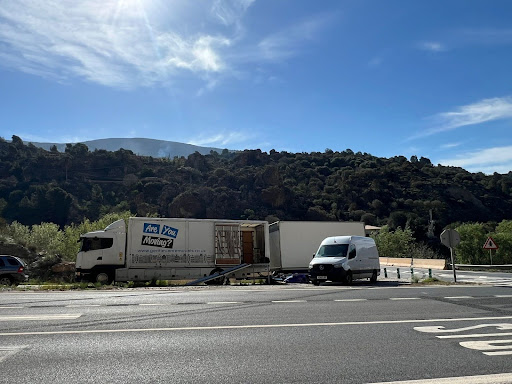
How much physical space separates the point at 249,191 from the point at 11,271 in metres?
86.8

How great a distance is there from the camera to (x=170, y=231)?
22797 mm

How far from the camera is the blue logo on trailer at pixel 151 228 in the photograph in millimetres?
22422

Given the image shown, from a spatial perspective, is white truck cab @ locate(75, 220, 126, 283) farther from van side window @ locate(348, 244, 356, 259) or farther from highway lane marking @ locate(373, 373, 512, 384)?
highway lane marking @ locate(373, 373, 512, 384)

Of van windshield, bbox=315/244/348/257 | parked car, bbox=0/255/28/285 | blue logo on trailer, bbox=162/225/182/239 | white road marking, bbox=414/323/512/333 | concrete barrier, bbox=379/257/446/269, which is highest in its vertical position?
blue logo on trailer, bbox=162/225/182/239

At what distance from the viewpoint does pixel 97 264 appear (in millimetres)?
21531

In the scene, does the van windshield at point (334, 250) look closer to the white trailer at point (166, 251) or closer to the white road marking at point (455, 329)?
the white trailer at point (166, 251)

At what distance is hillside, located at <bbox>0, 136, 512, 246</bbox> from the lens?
91.4 meters

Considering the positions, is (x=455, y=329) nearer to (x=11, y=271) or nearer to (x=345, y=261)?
(x=345, y=261)

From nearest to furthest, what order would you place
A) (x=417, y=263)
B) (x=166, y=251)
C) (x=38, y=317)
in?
1. (x=38, y=317)
2. (x=166, y=251)
3. (x=417, y=263)

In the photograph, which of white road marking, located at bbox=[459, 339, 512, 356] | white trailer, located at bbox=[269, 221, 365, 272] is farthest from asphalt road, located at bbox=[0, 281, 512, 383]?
white trailer, located at bbox=[269, 221, 365, 272]

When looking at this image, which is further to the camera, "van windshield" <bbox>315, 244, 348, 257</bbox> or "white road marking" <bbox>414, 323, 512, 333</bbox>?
"van windshield" <bbox>315, 244, 348, 257</bbox>

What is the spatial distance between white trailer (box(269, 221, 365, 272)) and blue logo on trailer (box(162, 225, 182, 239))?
641 cm

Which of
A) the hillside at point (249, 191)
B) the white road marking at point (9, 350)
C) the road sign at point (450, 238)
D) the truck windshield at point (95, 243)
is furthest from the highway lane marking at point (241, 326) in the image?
the hillside at point (249, 191)

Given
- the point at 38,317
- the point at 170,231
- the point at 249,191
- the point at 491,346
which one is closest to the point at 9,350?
the point at 38,317
